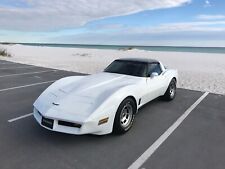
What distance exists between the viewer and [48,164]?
3.21m

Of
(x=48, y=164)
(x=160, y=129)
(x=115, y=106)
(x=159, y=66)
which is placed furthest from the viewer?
(x=159, y=66)

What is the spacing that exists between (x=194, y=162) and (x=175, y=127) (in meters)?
1.38

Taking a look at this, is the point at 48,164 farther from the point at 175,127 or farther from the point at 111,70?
the point at 111,70

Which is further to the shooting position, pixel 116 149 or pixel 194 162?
pixel 116 149

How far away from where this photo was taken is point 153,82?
17.8 ft

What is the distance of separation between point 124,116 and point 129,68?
66.6 inches

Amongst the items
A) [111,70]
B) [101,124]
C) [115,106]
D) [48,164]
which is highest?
[111,70]

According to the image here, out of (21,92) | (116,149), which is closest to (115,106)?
(116,149)

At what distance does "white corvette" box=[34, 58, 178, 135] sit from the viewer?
3.64m

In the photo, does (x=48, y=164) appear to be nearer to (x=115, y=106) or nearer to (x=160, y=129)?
(x=115, y=106)

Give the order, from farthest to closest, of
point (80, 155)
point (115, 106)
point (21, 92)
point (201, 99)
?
point (21, 92), point (201, 99), point (115, 106), point (80, 155)

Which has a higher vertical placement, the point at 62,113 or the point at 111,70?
the point at 111,70

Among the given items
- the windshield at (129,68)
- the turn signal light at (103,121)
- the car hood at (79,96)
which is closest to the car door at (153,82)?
the windshield at (129,68)

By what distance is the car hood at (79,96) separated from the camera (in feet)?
12.4
